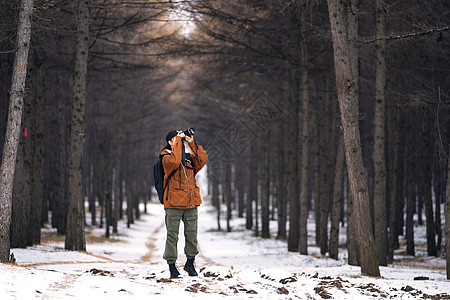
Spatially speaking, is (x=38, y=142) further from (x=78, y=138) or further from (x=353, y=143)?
(x=353, y=143)

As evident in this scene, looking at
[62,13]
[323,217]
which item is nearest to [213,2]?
[62,13]

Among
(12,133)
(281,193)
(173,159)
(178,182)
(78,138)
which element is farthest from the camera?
(281,193)

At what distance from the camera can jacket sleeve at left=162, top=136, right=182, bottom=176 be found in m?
6.97

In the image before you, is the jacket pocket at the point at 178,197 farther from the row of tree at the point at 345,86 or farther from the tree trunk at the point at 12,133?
the row of tree at the point at 345,86

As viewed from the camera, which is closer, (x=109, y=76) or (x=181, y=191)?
(x=181, y=191)

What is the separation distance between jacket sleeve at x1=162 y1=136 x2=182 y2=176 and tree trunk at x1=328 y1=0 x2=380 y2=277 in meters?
3.74

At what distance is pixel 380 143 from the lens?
1238 cm

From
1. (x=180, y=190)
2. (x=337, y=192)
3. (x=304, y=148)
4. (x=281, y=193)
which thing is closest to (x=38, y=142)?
(x=304, y=148)

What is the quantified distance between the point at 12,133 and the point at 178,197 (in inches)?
144

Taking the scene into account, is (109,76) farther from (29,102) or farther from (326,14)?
(326,14)

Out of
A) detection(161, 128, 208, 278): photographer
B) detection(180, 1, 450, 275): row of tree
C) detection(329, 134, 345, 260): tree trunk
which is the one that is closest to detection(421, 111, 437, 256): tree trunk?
detection(180, 1, 450, 275): row of tree

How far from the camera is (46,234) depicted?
794 inches

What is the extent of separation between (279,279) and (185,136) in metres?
2.54

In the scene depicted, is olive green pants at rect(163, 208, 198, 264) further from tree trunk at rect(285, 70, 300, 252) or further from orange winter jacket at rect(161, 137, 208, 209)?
tree trunk at rect(285, 70, 300, 252)
